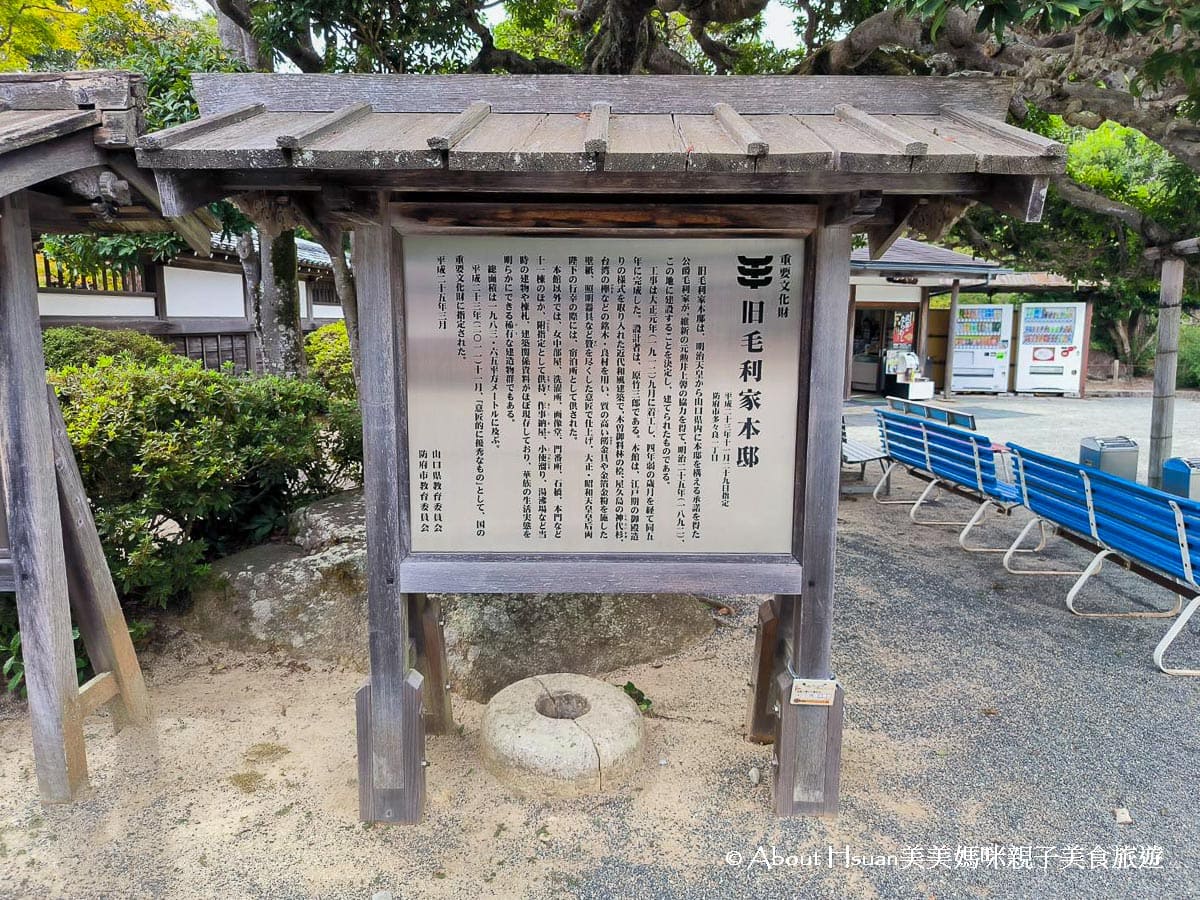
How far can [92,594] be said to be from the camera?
3.53 meters

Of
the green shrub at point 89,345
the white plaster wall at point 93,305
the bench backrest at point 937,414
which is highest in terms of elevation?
the white plaster wall at point 93,305

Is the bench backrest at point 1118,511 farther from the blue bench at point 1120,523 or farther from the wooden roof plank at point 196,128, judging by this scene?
the wooden roof plank at point 196,128

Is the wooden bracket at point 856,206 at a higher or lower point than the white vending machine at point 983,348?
higher

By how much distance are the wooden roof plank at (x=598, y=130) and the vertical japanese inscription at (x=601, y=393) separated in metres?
0.44

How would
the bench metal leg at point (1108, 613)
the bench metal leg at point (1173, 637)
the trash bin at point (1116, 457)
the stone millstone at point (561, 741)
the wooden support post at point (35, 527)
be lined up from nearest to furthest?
the wooden support post at point (35, 527)
the stone millstone at point (561, 741)
the bench metal leg at point (1173, 637)
the bench metal leg at point (1108, 613)
the trash bin at point (1116, 457)

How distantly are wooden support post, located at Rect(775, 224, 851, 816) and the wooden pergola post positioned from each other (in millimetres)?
6246

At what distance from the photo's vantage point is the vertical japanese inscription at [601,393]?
111 inches

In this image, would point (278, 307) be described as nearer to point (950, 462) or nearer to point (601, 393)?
point (601, 393)

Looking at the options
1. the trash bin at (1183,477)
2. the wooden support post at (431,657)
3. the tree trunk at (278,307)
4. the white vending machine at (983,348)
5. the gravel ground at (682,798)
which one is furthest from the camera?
the white vending machine at (983,348)

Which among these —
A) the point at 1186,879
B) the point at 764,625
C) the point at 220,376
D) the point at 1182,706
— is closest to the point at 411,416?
the point at 764,625

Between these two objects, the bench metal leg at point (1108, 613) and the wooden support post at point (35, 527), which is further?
the bench metal leg at point (1108, 613)

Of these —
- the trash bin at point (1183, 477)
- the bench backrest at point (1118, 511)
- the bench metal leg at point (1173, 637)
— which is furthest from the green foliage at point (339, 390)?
the trash bin at point (1183, 477)

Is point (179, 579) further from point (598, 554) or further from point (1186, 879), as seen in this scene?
point (1186, 879)

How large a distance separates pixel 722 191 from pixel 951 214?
3.16 feet
